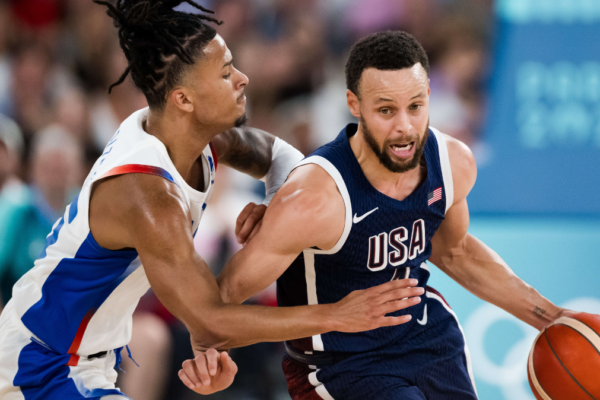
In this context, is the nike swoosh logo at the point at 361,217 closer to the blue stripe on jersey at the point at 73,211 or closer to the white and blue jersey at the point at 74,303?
the white and blue jersey at the point at 74,303

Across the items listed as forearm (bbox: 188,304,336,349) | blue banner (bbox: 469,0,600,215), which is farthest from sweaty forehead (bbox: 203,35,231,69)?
blue banner (bbox: 469,0,600,215)

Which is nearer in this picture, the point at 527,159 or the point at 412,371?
the point at 412,371

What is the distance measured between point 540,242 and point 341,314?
3.29m

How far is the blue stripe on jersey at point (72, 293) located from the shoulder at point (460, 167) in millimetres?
1515

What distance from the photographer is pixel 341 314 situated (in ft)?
8.18

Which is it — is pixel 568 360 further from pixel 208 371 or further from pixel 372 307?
pixel 208 371

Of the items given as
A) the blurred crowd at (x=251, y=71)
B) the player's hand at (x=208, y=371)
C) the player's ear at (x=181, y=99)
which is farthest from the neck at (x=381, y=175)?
the blurred crowd at (x=251, y=71)

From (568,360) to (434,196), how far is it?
3.08 feet

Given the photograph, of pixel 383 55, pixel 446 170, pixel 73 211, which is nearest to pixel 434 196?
pixel 446 170

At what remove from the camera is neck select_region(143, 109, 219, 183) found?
2.88m

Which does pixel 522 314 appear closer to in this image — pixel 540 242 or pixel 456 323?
pixel 456 323

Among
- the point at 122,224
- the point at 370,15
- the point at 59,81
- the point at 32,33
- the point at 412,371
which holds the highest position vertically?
the point at 370,15

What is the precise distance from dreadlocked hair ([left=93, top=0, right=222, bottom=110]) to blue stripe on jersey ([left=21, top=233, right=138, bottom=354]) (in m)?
0.71

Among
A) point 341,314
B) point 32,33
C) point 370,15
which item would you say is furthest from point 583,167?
point 32,33
